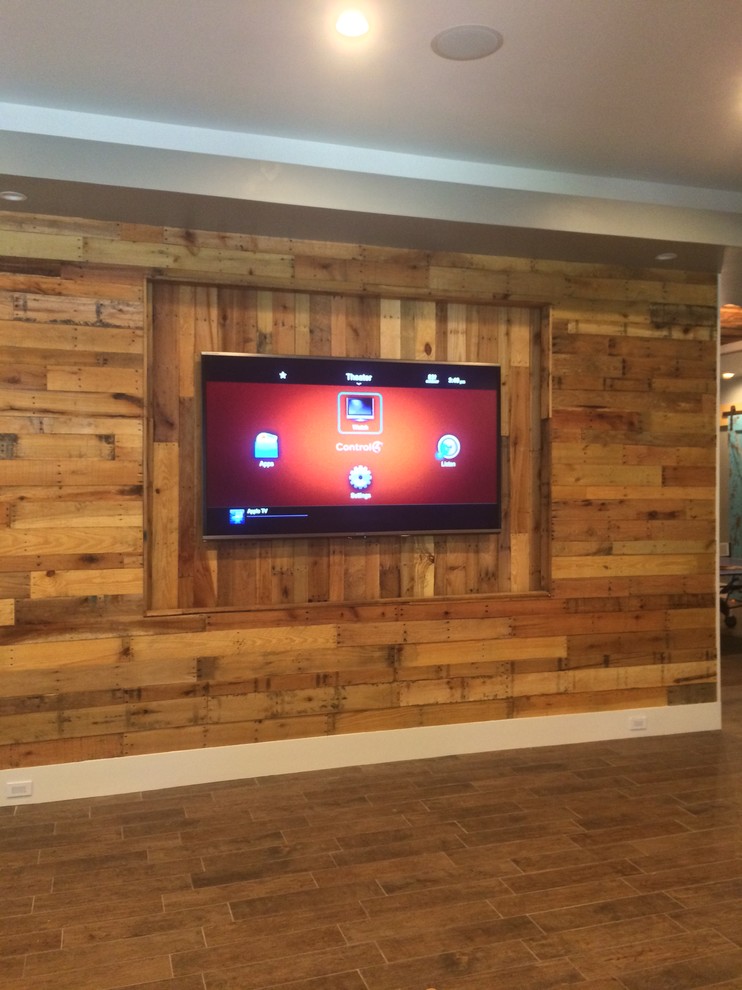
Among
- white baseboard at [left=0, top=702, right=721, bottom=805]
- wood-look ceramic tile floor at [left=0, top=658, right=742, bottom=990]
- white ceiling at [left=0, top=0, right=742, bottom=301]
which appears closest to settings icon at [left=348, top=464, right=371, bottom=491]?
white ceiling at [left=0, top=0, right=742, bottom=301]

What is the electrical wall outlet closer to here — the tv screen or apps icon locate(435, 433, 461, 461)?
the tv screen

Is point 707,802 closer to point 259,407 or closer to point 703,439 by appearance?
point 703,439

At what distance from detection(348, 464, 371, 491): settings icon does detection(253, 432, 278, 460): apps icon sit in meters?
0.42

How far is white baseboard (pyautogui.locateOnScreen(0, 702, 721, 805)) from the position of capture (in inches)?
156

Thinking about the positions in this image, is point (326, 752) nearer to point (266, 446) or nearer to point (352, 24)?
point (266, 446)

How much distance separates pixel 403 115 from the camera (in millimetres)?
3600

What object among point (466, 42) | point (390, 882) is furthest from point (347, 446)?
point (390, 882)

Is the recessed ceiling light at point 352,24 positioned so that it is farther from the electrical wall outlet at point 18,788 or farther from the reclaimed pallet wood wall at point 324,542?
the electrical wall outlet at point 18,788

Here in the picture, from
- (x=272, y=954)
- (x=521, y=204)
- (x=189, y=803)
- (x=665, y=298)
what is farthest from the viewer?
(x=665, y=298)

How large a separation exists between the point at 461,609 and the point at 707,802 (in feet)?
4.98

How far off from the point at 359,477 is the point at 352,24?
2.17m

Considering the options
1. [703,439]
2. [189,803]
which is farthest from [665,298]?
[189,803]

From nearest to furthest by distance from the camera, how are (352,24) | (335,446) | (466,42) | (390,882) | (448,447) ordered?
(352,24) < (466,42) < (390,882) < (335,446) < (448,447)

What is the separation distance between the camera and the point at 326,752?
4.37 metres
